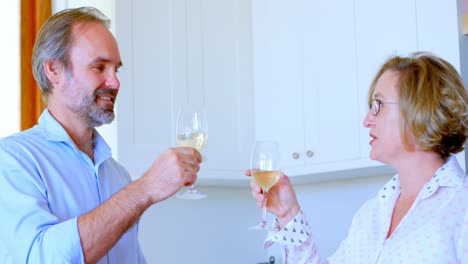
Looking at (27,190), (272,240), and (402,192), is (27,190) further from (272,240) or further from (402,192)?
(402,192)

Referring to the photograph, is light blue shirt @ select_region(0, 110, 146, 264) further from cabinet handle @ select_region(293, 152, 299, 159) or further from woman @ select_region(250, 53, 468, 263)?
cabinet handle @ select_region(293, 152, 299, 159)

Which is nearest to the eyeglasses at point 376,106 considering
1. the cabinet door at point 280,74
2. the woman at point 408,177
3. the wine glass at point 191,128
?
the woman at point 408,177

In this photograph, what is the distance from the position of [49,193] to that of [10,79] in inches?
54.8

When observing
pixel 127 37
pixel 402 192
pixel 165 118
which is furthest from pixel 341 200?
pixel 402 192

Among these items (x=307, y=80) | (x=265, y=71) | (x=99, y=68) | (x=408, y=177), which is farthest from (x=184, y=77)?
(x=408, y=177)

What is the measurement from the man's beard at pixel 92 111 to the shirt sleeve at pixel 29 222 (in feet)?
0.77

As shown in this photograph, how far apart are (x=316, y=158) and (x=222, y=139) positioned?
0.48 meters

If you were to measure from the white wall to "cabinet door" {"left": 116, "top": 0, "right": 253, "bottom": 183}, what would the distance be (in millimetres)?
432

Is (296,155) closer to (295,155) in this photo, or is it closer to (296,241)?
(295,155)

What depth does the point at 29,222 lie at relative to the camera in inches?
64.7

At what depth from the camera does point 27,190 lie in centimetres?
171

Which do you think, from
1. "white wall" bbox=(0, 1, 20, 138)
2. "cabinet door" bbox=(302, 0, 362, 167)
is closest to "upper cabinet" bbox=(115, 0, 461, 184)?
"cabinet door" bbox=(302, 0, 362, 167)

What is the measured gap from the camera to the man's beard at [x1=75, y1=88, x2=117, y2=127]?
1938mm

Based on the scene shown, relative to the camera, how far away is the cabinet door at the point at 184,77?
3121 mm
